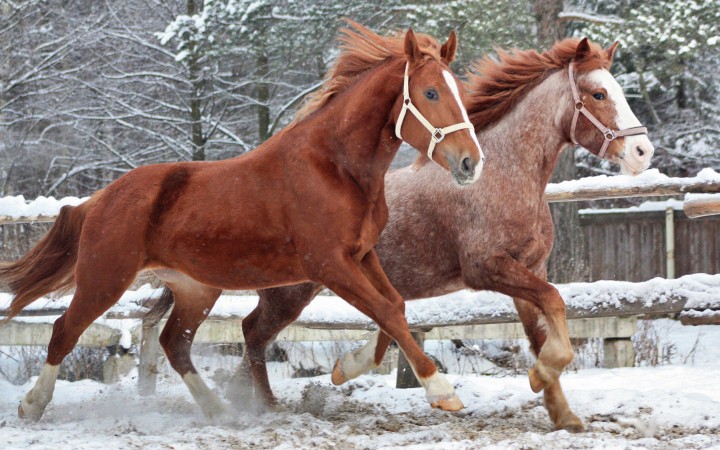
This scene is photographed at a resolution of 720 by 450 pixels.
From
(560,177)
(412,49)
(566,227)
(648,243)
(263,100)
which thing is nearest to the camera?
(412,49)

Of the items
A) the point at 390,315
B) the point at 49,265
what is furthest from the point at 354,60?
the point at 49,265

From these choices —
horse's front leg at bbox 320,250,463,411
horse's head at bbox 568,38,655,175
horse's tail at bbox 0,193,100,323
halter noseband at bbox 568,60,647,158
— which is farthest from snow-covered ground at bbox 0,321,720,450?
halter noseband at bbox 568,60,647,158

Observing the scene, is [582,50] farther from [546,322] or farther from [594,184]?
[546,322]

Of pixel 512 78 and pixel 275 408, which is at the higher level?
pixel 512 78

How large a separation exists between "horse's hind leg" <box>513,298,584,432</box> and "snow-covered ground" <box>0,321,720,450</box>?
9 centimetres

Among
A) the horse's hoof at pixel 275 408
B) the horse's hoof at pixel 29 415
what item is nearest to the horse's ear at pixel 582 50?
the horse's hoof at pixel 275 408

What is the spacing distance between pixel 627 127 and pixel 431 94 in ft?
3.74

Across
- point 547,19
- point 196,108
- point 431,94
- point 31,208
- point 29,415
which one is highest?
point 547,19

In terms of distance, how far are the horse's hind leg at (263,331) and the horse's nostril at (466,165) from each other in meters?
1.60

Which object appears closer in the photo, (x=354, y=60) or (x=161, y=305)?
(x=354, y=60)

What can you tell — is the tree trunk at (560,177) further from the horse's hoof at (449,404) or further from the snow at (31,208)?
the horse's hoof at (449,404)

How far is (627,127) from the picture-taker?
14.9ft

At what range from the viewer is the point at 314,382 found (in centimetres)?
545

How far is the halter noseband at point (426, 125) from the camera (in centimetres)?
398
